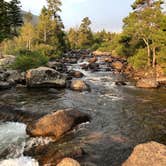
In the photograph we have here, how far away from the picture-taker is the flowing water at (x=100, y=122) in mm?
11227

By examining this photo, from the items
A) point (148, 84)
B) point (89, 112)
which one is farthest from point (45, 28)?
point (89, 112)

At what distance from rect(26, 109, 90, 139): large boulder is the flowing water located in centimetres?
45

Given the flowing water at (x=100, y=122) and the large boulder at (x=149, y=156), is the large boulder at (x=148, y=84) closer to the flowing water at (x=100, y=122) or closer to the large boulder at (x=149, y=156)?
the flowing water at (x=100, y=122)

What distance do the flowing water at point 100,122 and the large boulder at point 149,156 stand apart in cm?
126

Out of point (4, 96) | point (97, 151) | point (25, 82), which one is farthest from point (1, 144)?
point (25, 82)

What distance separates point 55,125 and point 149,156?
6.06 meters

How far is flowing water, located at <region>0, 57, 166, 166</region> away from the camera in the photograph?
36.8 feet

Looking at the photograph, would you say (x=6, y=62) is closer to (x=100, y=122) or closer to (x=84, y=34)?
(x=100, y=122)

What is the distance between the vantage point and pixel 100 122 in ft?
50.2

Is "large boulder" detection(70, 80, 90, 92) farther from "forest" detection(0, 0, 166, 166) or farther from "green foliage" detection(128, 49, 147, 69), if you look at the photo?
"green foliage" detection(128, 49, 147, 69)

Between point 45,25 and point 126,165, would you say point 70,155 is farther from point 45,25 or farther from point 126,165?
point 45,25

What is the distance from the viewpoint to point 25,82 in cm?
2736

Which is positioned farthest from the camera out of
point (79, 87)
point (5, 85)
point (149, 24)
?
point (149, 24)

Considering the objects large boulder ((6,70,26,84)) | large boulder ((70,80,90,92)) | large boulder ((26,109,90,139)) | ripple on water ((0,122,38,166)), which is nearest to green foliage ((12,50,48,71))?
large boulder ((6,70,26,84))
